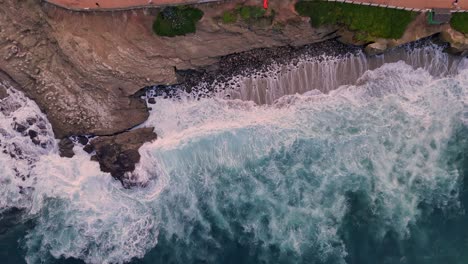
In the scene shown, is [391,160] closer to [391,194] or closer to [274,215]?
[391,194]

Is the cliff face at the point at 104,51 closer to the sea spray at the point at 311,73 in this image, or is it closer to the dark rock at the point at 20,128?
the sea spray at the point at 311,73

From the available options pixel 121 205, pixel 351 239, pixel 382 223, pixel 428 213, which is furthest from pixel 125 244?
pixel 428 213

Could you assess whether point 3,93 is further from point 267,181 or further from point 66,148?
point 267,181

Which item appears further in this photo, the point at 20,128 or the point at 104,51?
the point at 20,128

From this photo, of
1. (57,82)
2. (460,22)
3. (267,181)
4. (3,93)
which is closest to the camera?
(460,22)

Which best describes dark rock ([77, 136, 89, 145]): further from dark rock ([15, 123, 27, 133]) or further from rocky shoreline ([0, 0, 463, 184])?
dark rock ([15, 123, 27, 133])

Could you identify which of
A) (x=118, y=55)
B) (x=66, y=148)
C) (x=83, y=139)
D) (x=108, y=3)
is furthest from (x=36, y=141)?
(x=108, y=3)
